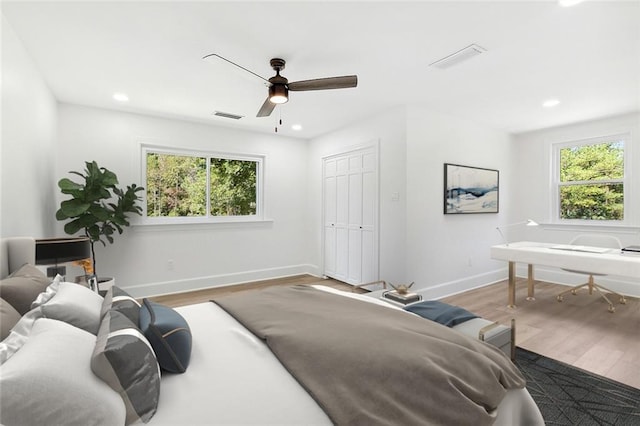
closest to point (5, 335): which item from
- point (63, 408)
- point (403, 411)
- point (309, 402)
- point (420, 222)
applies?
point (63, 408)

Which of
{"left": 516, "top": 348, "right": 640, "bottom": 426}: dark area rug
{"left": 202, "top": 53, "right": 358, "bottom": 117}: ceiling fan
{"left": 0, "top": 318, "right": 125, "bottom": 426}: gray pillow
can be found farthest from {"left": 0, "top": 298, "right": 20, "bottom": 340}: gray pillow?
{"left": 516, "top": 348, "right": 640, "bottom": 426}: dark area rug

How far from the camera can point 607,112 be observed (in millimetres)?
4184

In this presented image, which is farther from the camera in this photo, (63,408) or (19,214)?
(19,214)

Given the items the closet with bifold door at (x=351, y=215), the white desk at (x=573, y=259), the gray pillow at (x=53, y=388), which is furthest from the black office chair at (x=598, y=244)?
the gray pillow at (x=53, y=388)

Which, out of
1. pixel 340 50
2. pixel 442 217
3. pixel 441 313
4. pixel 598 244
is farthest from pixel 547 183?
pixel 340 50

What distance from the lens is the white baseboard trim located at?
167 inches

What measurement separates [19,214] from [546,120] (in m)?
6.26

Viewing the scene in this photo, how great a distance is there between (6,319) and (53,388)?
0.57m

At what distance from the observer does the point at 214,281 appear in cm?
475

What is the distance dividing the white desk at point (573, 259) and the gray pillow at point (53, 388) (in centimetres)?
397

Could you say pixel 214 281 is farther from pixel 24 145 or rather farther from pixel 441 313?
pixel 441 313

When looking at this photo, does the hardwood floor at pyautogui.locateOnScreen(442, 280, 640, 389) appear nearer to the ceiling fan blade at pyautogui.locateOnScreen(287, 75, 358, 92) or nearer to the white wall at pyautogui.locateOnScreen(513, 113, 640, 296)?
the white wall at pyautogui.locateOnScreen(513, 113, 640, 296)

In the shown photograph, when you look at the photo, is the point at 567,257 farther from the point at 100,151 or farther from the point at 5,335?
the point at 100,151

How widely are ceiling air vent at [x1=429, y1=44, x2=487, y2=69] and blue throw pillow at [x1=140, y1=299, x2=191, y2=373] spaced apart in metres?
2.81
